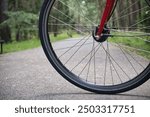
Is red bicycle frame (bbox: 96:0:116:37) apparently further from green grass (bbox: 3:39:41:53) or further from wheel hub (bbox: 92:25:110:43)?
green grass (bbox: 3:39:41:53)

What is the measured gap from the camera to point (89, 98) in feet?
11.1

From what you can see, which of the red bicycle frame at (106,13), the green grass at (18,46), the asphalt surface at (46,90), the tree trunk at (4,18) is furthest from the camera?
the tree trunk at (4,18)

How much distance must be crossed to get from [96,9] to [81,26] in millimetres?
451

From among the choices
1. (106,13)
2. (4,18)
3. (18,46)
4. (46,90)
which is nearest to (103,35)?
(106,13)

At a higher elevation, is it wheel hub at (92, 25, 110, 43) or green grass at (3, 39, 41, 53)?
wheel hub at (92, 25, 110, 43)

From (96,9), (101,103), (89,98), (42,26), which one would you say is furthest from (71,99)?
(96,9)

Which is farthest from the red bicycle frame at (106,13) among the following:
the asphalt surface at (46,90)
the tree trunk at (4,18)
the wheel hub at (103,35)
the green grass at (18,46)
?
the tree trunk at (4,18)

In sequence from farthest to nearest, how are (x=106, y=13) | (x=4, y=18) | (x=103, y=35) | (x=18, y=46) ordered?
(x=4, y=18)
(x=18, y=46)
(x=103, y=35)
(x=106, y=13)

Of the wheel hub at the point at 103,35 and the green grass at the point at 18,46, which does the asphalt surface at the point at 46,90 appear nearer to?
the wheel hub at the point at 103,35

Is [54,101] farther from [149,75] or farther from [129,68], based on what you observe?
[129,68]

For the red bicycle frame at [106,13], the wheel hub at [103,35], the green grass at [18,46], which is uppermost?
the red bicycle frame at [106,13]

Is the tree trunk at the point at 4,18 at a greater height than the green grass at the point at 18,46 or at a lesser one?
greater

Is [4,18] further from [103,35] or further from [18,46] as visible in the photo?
[103,35]

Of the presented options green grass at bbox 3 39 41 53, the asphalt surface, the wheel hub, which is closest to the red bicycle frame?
the wheel hub
